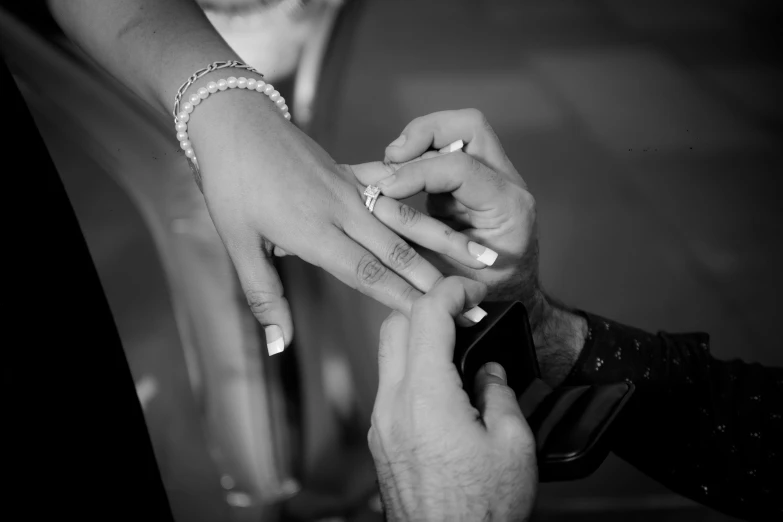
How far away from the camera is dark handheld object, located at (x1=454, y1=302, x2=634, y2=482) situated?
21.5 inches

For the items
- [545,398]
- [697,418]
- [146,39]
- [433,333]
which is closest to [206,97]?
[146,39]

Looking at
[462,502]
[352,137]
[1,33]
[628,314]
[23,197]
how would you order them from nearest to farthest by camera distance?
[462,502]
[23,197]
[1,33]
[352,137]
[628,314]

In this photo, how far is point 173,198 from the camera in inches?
31.9

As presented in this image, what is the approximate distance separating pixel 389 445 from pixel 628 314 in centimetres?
58

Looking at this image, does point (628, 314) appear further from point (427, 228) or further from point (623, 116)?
point (427, 228)

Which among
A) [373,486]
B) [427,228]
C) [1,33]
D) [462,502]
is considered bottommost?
[373,486]

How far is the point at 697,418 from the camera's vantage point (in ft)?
2.70

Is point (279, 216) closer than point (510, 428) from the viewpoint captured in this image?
No

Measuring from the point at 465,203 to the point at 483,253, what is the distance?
9 centimetres

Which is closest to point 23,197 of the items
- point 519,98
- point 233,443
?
point 233,443

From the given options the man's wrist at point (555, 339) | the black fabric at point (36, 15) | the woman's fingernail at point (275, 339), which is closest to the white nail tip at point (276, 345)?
the woman's fingernail at point (275, 339)

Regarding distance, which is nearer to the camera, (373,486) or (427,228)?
(427,228)

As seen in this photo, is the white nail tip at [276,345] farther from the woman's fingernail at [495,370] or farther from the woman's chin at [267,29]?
the woman's chin at [267,29]

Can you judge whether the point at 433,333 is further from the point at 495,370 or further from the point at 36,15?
the point at 36,15
